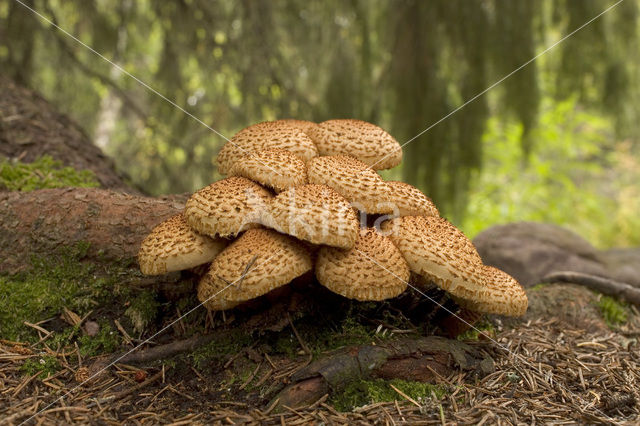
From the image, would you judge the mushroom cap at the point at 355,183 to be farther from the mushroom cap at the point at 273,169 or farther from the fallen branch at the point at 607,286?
the fallen branch at the point at 607,286

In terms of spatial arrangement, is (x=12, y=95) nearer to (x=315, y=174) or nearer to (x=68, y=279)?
(x=68, y=279)

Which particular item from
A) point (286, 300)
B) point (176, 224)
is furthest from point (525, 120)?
point (176, 224)

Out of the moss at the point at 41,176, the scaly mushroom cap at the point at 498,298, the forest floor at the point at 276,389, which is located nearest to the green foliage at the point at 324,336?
the forest floor at the point at 276,389

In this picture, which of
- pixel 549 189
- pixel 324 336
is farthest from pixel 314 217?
pixel 549 189

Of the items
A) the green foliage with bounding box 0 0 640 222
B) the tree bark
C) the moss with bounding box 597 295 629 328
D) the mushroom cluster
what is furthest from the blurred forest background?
the mushroom cluster

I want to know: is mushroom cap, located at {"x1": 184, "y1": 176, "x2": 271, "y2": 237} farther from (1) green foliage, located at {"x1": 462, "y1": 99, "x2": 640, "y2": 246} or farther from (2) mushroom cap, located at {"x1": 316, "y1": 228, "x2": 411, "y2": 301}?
(1) green foliage, located at {"x1": 462, "y1": 99, "x2": 640, "y2": 246}

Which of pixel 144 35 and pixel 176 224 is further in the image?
pixel 144 35

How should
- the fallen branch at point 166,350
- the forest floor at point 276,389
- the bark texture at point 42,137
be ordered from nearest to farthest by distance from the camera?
the forest floor at point 276,389
the fallen branch at point 166,350
the bark texture at point 42,137
